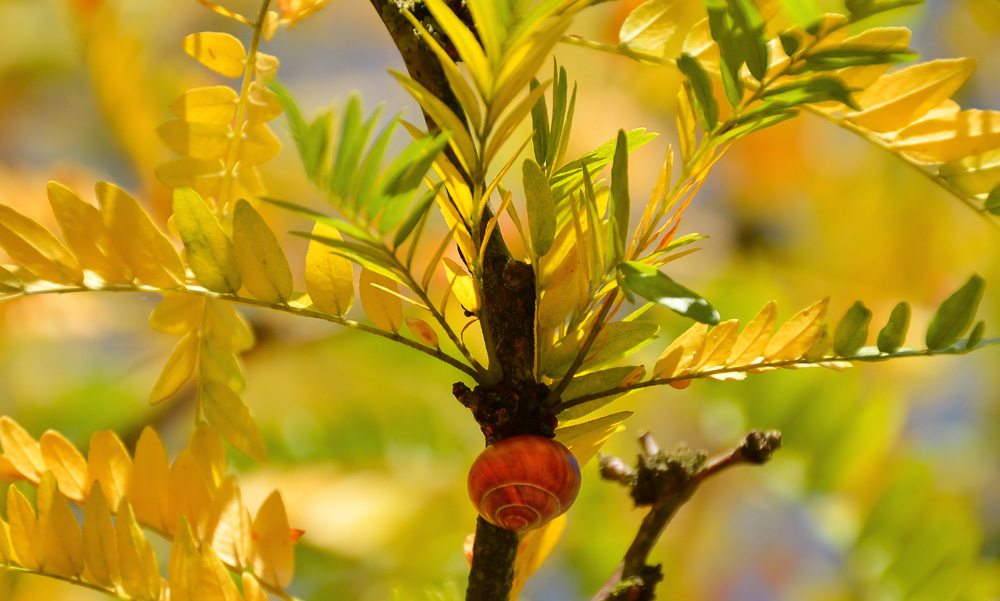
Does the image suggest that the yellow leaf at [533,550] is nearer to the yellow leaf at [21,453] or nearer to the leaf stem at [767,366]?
the leaf stem at [767,366]

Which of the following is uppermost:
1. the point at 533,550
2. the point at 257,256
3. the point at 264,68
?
the point at 264,68

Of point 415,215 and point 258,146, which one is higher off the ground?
point 258,146

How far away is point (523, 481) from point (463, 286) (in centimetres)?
7

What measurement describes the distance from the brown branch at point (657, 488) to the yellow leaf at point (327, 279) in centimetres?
16

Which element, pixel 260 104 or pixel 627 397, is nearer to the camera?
pixel 260 104

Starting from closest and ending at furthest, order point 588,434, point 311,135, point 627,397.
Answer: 1. point 311,135
2. point 588,434
3. point 627,397

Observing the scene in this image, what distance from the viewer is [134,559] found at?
304mm

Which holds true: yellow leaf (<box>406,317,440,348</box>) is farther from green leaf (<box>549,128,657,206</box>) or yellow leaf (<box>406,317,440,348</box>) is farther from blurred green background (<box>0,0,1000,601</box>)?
blurred green background (<box>0,0,1000,601</box>)

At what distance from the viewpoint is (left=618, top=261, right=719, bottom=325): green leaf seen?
207mm

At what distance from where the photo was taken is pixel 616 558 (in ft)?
2.50

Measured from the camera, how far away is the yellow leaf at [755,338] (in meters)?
0.28

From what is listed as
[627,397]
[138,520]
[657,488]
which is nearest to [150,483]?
[138,520]

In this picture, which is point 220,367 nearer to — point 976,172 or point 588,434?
point 588,434

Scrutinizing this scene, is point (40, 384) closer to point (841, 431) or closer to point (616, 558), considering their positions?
point (616, 558)
